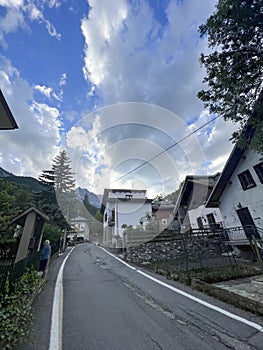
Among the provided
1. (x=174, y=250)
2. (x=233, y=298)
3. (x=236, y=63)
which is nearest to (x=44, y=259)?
(x=233, y=298)

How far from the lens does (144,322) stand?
3.33 m

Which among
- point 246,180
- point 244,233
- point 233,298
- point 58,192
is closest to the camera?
point 233,298

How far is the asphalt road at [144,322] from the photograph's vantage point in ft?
8.73

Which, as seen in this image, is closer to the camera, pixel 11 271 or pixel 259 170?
pixel 11 271

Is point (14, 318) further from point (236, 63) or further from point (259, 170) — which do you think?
point (259, 170)

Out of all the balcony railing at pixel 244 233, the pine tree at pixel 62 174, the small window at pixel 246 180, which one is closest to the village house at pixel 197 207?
the balcony railing at pixel 244 233

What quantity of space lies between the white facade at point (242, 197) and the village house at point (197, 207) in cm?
332

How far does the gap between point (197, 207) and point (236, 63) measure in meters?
15.1

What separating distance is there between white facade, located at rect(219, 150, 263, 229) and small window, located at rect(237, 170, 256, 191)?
150 mm

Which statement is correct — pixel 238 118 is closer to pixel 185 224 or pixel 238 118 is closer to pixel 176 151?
pixel 176 151

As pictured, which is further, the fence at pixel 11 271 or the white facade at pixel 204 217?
the white facade at pixel 204 217

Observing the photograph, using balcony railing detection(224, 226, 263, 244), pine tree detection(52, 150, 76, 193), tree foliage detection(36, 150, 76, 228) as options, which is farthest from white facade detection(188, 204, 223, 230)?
pine tree detection(52, 150, 76, 193)

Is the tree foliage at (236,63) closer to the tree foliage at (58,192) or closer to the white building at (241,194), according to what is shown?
the white building at (241,194)

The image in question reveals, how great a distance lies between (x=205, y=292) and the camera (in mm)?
4945
